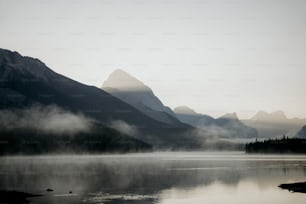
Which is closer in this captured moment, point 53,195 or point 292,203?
point 292,203

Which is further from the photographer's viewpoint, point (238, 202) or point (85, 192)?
point (85, 192)

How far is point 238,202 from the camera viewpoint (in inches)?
4094

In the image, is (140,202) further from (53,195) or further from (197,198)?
(53,195)

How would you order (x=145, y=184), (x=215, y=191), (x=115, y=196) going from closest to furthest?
(x=115, y=196)
(x=215, y=191)
(x=145, y=184)

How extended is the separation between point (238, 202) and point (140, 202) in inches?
873

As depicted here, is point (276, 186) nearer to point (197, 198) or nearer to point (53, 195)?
point (197, 198)

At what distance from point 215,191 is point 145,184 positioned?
27.1m

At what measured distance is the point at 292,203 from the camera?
96.9 m

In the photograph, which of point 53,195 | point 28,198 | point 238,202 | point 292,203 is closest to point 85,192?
point 53,195

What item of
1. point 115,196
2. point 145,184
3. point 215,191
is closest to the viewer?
point 115,196

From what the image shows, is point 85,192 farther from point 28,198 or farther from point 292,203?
point 292,203

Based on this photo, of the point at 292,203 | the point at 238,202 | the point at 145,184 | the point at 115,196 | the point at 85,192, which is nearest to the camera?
the point at 292,203

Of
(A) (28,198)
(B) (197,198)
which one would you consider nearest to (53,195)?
(A) (28,198)

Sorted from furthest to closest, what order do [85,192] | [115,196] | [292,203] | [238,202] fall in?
[85,192], [115,196], [238,202], [292,203]
